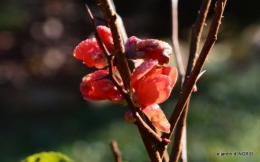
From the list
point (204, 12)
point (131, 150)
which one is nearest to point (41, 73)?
point (131, 150)

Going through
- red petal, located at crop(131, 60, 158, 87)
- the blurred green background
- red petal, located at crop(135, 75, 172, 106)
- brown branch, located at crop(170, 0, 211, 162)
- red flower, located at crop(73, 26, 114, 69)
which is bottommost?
the blurred green background

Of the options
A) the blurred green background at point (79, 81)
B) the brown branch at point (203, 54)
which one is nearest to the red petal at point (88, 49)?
the brown branch at point (203, 54)

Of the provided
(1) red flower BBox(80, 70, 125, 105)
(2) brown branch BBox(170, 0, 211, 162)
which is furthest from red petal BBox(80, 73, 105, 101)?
(2) brown branch BBox(170, 0, 211, 162)

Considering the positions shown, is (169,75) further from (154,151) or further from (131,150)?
(131,150)

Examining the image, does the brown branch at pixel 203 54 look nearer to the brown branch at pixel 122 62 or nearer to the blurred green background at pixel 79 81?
the brown branch at pixel 122 62

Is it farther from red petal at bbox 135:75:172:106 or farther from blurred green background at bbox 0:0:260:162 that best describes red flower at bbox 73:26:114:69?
blurred green background at bbox 0:0:260:162

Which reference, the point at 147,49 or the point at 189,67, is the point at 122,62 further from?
the point at 189,67
